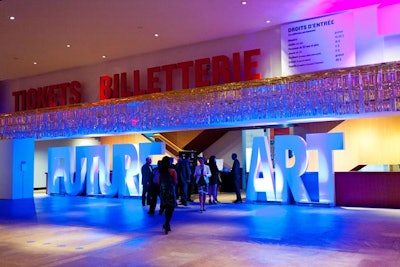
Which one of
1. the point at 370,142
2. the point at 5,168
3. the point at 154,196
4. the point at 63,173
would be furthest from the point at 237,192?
the point at 5,168

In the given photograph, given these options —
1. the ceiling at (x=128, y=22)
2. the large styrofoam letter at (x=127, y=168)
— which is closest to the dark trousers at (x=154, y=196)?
the large styrofoam letter at (x=127, y=168)

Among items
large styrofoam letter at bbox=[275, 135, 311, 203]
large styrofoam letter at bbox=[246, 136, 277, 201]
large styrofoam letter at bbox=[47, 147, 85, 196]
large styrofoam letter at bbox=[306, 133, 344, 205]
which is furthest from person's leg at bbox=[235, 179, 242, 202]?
large styrofoam letter at bbox=[47, 147, 85, 196]

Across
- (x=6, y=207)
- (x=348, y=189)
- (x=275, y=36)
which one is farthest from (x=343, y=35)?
(x=6, y=207)

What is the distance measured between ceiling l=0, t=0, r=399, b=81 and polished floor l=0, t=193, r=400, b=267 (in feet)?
16.5

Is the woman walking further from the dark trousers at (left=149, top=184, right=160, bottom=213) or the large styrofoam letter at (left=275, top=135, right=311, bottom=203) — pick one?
the large styrofoam letter at (left=275, top=135, right=311, bottom=203)

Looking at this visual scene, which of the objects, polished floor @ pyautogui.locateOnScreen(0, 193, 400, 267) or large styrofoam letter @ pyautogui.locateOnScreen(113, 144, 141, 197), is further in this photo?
large styrofoam letter @ pyautogui.locateOnScreen(113, 144, 141, 197)

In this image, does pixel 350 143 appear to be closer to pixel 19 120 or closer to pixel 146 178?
pixel 146 178

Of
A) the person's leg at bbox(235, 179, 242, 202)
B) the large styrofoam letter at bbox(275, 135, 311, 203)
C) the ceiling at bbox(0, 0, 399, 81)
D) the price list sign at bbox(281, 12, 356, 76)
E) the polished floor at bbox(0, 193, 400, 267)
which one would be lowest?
the polished floor at bbox(0, 193, 400, 267)

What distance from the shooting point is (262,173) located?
13.0 metres

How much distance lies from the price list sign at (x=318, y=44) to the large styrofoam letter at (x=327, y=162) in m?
1.90

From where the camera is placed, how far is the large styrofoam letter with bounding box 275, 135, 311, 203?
471 inches

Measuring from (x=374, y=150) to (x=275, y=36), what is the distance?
533 cm

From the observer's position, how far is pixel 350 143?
14.6m

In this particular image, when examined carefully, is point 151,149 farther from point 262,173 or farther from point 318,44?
point 318,44
